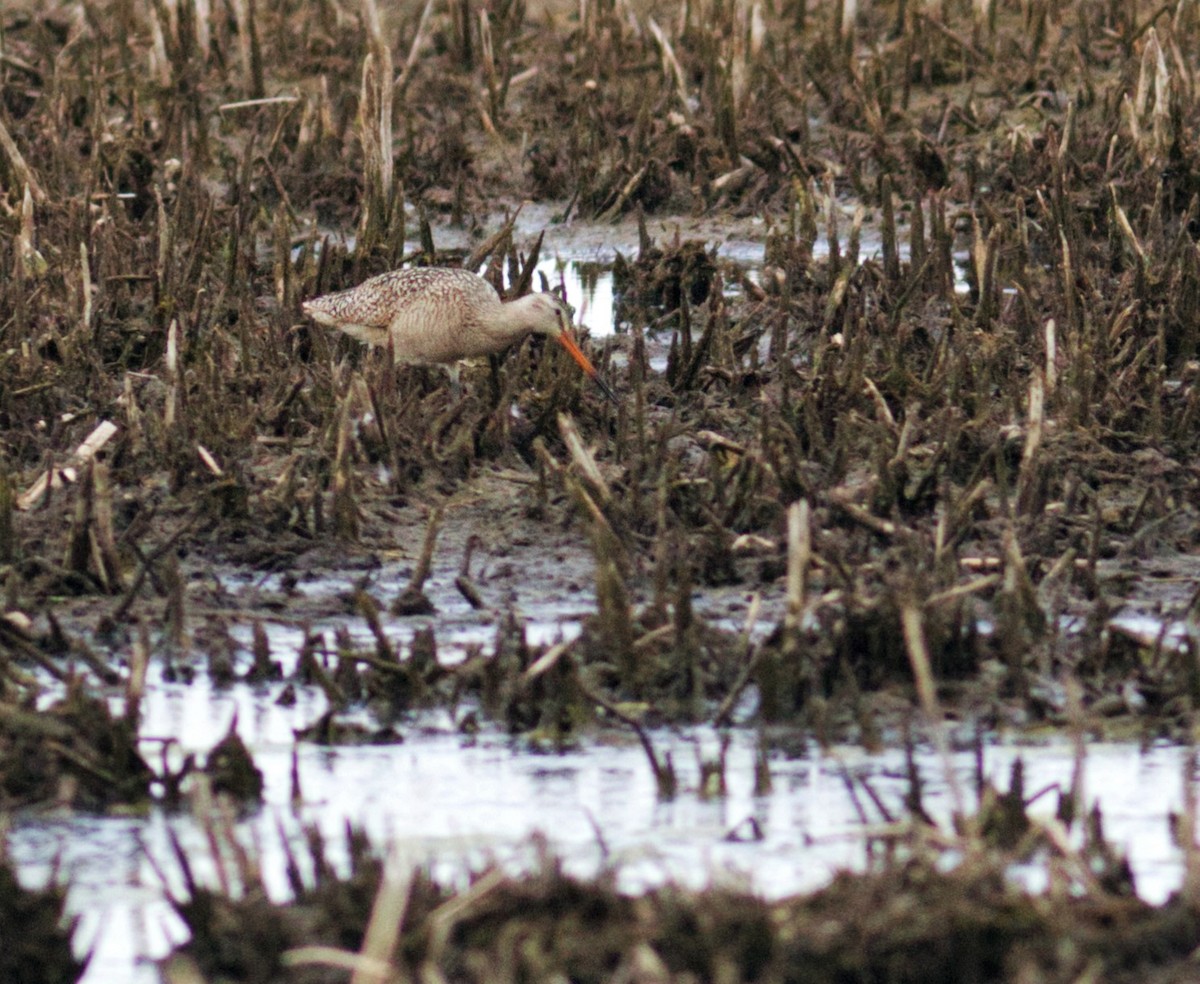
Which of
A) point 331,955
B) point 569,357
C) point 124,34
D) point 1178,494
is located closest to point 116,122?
point 124,34

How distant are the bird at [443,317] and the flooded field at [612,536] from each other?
26 mm

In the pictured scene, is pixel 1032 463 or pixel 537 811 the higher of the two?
pixel 1032 463

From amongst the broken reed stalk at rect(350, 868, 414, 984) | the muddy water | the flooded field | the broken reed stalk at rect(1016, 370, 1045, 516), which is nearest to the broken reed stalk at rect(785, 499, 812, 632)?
the flooded field

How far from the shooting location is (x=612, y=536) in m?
5.93

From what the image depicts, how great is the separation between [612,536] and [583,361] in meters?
1.80

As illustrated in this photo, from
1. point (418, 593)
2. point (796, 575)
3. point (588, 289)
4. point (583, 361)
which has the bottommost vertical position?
point (588, 289)

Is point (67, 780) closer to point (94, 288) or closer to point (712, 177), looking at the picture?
point (94, 288)

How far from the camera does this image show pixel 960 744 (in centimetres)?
501

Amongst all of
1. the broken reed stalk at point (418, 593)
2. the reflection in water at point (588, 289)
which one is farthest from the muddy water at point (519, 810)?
the reflection in water at point (588, 289)

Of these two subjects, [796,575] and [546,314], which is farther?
[546,314]

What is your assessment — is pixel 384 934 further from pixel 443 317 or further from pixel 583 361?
pixel 443 317

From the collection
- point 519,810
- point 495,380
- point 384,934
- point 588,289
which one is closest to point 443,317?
point 495,380

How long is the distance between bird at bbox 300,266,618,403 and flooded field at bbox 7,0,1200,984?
0.03m

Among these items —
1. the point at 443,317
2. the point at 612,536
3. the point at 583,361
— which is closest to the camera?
the point at 612,536
